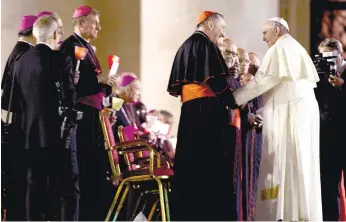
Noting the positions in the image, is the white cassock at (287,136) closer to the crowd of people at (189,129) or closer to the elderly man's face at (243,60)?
the crowd of people at (189,129)

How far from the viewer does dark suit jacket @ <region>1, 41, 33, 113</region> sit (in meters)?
10.1

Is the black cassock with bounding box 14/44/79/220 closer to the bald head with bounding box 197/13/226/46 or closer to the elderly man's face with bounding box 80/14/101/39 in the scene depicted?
the elderly man's face with bounding box 80/14/101/39

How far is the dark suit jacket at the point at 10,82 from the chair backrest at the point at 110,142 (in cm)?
97

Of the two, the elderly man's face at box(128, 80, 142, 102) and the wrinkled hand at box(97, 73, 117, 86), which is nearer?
the wrinkled hand at box(97, 73, 117, 86)

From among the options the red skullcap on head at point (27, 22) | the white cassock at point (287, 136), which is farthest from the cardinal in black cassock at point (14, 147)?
the white cassock at point (287, 136)

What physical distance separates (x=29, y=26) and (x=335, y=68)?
10.2ft

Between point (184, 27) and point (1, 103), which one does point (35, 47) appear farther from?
point (184, 27)

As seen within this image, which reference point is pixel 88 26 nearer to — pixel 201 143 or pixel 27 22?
pixel 27 22

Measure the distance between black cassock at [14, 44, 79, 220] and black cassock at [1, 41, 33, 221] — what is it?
0.10m

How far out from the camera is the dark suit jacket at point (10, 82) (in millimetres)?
10117

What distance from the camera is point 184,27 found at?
13.2 m

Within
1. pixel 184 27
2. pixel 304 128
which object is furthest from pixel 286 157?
pixel 184 27

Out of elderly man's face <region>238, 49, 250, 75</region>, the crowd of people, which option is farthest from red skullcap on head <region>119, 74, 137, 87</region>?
elderly man's face <region>238, 49, 250, 75</region>

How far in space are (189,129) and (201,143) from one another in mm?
167
